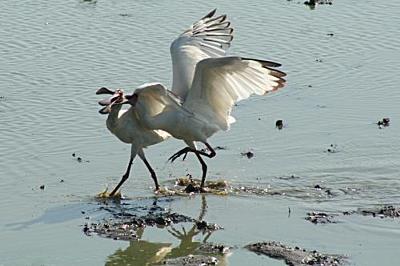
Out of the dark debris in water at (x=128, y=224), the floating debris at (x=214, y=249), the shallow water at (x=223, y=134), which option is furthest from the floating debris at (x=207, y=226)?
the floating debris at (x=214, y=249)

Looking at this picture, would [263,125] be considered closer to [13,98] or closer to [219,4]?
[13,98]

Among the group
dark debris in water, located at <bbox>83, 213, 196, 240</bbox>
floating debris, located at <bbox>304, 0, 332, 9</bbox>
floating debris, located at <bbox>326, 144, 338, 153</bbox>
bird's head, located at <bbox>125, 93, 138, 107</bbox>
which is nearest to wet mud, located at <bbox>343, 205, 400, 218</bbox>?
dark debris in water, located at <bbox>83, 213, 196, 240</bbox>

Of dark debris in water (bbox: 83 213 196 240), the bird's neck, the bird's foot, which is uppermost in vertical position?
the bird's neck

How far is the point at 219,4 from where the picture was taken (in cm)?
1873

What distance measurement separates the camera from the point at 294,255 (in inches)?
338

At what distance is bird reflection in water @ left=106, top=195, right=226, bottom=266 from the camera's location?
8.77 meters

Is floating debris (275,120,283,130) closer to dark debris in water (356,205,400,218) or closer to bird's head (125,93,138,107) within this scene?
bird's head (125,93,138,107)

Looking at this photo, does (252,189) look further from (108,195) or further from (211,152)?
(108,195)

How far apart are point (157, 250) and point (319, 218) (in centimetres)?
146

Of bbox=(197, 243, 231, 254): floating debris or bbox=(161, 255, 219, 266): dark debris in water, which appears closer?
bbox=(161, 255, 219, 266): dark debris in water

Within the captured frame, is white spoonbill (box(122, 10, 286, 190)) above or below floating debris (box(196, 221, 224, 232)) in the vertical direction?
above

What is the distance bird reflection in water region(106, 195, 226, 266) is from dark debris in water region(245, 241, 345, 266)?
335 millimetres

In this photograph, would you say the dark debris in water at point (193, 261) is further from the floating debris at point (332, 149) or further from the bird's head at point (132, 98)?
the floating debris at point (332, 149)

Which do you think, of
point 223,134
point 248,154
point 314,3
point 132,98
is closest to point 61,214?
point 132,98
